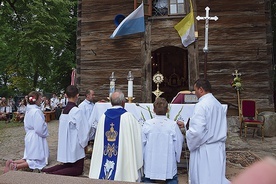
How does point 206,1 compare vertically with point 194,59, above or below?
above

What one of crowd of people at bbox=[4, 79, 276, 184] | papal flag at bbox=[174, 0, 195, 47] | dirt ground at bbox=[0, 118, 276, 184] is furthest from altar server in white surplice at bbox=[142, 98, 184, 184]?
papal flag at bbox=[174, 0, 195, 47]

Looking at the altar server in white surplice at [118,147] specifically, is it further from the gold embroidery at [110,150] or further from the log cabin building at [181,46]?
the log cabin building at [181,46]

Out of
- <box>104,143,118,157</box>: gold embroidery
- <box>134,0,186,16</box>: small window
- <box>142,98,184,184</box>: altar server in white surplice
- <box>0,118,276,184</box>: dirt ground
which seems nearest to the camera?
<box>142,98,184,184</box>: altar server in white surplice

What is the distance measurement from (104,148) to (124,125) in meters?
0.51

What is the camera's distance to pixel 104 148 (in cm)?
453

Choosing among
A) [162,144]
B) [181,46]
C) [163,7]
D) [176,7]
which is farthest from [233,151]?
[163,7]

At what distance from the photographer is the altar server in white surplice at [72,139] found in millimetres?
5887

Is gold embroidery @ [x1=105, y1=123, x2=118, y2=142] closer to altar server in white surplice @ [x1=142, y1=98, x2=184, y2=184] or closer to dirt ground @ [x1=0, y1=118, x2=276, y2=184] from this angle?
altar server in white surplice @ [x1=142, y1=98, x2=184, y2=184]

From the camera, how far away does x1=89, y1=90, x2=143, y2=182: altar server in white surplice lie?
4.32 meters

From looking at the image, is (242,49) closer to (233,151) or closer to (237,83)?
(237,83)

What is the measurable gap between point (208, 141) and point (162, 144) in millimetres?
674

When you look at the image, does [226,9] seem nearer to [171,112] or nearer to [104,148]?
[171,112]

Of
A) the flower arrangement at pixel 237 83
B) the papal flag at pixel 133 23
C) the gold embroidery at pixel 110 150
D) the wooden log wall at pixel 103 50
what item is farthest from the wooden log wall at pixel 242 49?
the gold embroidery at pixel 110 150

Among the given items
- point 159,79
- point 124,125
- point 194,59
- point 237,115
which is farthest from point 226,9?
point 124,125
